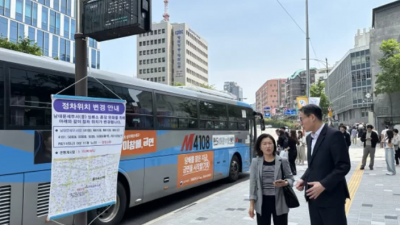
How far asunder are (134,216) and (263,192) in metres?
4.18

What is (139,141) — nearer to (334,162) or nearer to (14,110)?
(14,110)

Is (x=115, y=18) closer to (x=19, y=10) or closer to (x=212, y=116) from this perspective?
(x=212, y=116)

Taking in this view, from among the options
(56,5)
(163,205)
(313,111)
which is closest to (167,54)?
(56,5)

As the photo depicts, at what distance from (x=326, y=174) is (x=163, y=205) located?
571 centimetres

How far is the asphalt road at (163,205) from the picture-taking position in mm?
6848

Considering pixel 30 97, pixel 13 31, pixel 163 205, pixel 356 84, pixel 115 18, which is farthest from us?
pixel 356 84

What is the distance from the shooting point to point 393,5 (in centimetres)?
4209

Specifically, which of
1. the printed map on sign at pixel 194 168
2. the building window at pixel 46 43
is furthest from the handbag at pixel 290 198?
the building window at pixel 46 43

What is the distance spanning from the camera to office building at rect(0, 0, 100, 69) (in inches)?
1494

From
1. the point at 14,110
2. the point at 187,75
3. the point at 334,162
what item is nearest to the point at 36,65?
the point at 14,110

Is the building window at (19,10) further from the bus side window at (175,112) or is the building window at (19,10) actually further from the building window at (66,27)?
the bus side window at (175,112)

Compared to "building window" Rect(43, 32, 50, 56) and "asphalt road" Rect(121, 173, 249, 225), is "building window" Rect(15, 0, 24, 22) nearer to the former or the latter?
"building window" Rect(43, 32, 50, 56)

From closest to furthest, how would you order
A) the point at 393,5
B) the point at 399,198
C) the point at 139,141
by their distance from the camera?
the point at 139,141 < the point at 399,198 < the point at 393,5

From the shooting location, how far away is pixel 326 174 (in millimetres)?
3076
